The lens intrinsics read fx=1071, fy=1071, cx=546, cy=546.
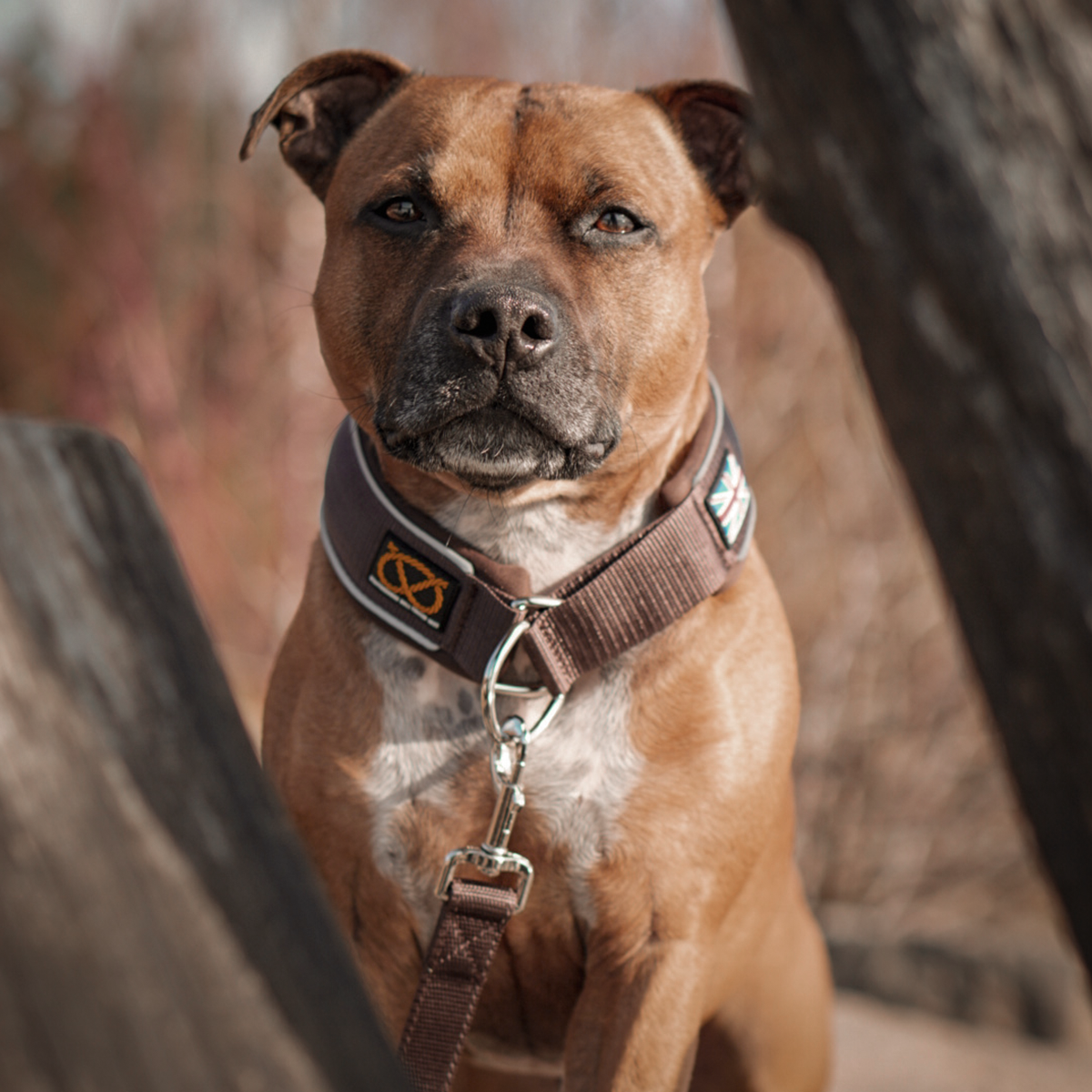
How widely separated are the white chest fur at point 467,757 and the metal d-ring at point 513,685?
6cm

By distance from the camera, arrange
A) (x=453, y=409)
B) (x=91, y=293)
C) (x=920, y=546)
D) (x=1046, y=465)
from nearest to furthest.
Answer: (x=1046, y=465), (x=453, y=409), (x=920, y=546), (x=91, y=293)

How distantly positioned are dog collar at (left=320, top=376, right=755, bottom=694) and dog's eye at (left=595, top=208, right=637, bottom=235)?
50cm

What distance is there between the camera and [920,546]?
5512 mm

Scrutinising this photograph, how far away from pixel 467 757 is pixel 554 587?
1.15 ft

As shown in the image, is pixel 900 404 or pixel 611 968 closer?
pixel 900 404

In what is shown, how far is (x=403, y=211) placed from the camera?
6.97 ft

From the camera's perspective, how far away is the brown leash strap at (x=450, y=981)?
1.75 meters

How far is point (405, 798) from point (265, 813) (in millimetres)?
898

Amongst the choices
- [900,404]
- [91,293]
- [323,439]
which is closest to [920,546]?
[323,439]

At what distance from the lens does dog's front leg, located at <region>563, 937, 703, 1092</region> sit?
1857mm

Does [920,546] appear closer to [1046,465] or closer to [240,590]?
[240,590]

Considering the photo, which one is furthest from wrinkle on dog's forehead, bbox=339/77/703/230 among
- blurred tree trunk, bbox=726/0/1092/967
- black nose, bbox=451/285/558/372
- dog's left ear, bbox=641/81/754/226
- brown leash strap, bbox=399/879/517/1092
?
brown leash strap, bbox=399/879/517/1092

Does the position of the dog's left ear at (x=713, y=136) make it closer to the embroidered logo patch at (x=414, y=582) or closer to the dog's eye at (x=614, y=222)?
the dog's eye at (x=614, y=222)

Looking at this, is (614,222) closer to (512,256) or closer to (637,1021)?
(512,256)
